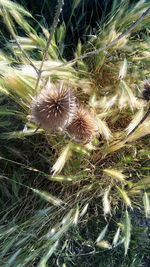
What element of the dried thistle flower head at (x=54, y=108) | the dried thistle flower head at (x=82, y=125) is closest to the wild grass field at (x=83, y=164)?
the dried thistle flower head at (x=82, y=125)

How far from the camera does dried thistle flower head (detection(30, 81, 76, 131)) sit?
1145mm

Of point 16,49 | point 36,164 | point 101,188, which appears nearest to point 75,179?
point 101,188

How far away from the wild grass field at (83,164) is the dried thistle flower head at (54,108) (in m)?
0.18

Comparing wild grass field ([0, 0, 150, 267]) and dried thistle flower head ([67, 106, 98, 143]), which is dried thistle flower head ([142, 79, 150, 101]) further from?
dried thistle flower head ([67, 106, 98, 143])

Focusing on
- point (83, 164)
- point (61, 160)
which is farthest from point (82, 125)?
point (83, 164)

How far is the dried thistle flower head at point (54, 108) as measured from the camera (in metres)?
1.14

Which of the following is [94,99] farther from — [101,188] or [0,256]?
[0,256]

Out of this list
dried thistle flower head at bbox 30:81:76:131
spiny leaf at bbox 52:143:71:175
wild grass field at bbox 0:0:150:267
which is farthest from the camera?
wild grass field at bbox 0:0:150:267

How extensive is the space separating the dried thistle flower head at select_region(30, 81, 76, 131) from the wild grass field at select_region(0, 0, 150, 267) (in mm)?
182

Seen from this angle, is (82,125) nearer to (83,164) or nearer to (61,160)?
(61,160)

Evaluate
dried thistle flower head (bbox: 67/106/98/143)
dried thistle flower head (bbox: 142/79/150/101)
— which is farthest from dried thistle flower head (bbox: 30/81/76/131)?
dried thistle flower head (bbox: 142/79/150/101)

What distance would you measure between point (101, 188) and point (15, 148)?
472 millimetres

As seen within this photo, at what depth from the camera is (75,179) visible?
157cm

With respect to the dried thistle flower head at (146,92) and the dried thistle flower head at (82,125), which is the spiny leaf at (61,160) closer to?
the dried thistle flower head at (82,125)
